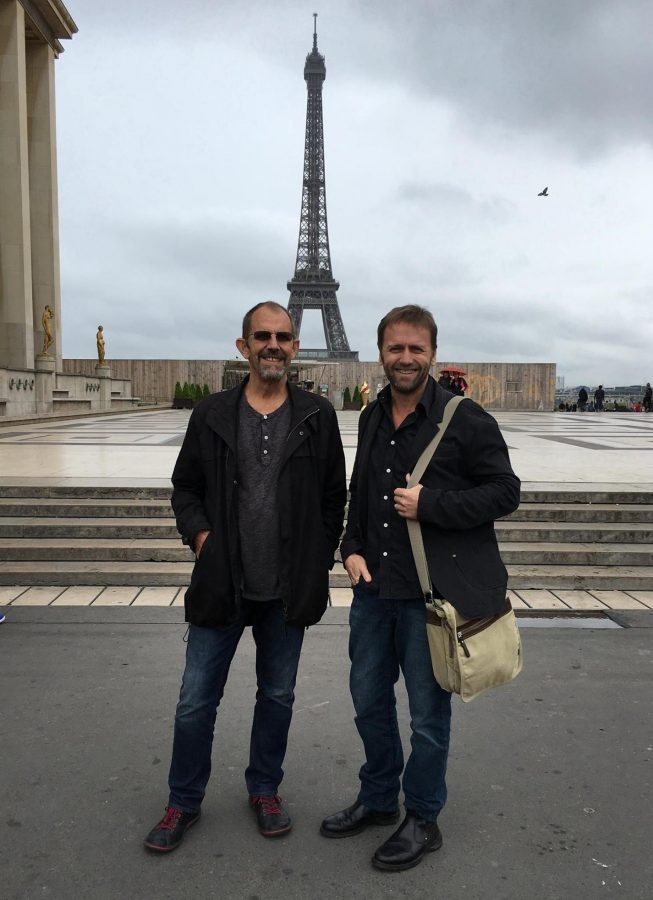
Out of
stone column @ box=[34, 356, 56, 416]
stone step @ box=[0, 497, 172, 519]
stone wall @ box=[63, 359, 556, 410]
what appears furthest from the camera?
stone wall @ box=[63, 359, 556, 410]

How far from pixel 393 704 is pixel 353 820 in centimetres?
42

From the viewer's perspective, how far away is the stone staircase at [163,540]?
209 inches

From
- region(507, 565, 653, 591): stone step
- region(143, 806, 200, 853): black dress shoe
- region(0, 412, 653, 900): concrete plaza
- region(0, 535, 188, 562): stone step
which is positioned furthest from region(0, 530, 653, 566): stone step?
region(143, 806, 200, 853): black dress shoe

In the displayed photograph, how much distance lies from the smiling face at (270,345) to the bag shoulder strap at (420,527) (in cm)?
57

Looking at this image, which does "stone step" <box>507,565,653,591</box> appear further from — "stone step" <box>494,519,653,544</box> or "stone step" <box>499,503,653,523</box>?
"stone step" <box>499,503,653,523</box>

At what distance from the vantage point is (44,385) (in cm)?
2278

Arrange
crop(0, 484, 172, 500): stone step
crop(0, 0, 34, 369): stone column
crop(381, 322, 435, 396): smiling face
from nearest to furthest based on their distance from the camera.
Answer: crop(381, 322, 435, 396): smiling face < crop(0, 484, 172, 500): stone step < crop(0, 0, 34, 369): stone column

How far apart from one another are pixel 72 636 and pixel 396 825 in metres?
2.46

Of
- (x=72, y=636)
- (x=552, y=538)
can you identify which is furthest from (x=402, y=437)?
(x=552, y=538)

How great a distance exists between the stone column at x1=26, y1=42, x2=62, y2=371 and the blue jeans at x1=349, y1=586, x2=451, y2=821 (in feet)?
96.9

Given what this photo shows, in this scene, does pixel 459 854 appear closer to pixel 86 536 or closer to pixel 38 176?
pixel 86 536

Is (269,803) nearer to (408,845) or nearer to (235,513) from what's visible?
(408,845)

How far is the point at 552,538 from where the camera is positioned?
5.96 m

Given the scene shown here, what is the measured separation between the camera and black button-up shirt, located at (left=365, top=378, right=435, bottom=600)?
229cm
